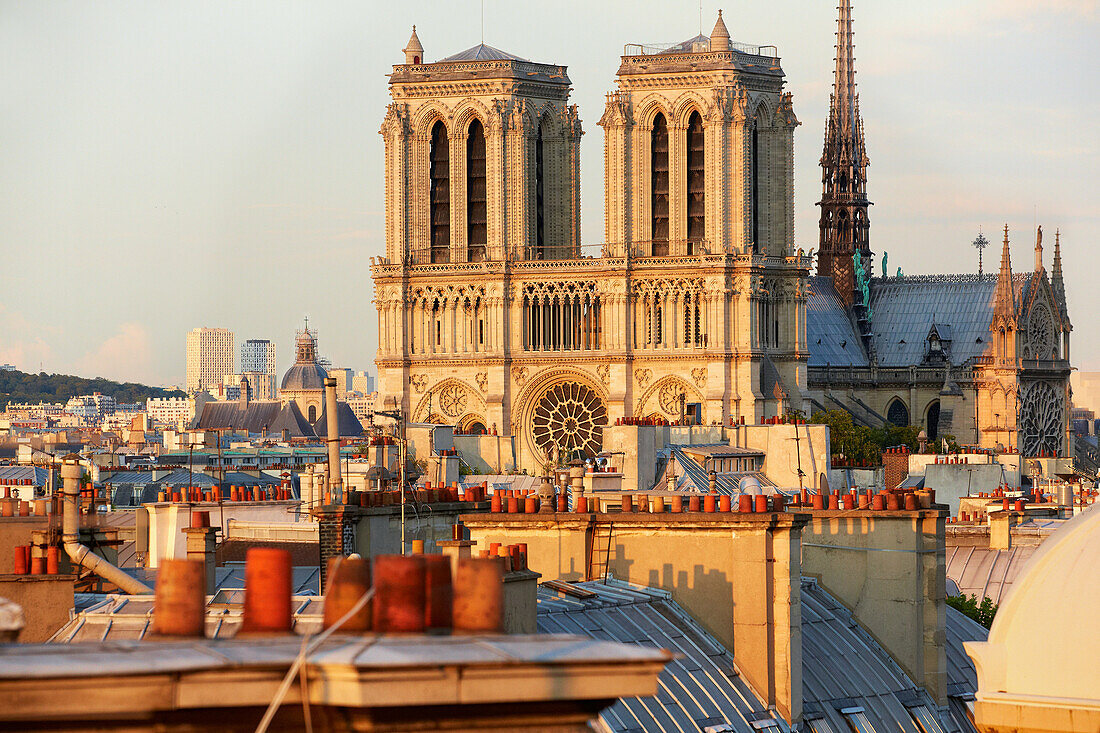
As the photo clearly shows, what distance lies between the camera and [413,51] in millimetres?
124375

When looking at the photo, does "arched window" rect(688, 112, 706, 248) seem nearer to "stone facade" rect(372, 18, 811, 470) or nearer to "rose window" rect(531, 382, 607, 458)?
"stone facade" rect(372, 18, 811, 470)

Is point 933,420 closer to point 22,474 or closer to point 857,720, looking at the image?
point 22,474

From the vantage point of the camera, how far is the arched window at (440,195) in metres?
123

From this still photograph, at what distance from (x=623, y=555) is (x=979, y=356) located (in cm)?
12971

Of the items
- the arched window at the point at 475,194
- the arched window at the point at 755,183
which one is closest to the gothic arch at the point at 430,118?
the arched window at the point at 475,194

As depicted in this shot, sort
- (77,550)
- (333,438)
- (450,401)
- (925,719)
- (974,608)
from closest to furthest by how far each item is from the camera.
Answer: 1. (77,550)
2. (925,719)
3. (333,438)
4. (974,608)
5. (450,401)

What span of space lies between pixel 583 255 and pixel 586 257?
93.9 inches

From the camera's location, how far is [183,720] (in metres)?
9.41

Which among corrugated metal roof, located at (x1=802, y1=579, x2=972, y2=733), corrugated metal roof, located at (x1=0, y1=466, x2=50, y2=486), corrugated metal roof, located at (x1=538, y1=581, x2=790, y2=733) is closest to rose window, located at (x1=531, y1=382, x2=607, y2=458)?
corrugated metal roof, located at (x1=0, y1=466, x2=50, y2=486)

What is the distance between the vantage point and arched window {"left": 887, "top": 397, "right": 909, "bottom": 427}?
15288 cm

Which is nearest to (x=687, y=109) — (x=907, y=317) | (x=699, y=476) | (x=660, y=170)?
(x=660, y=170)

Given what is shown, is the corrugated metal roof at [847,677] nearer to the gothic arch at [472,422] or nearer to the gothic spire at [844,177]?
the gothic arch at [472,422]

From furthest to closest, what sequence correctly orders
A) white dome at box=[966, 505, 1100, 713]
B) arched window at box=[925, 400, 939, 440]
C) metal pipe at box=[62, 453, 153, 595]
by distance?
arched window at box=[925, 400, 939, 440]
metal pipe at box=[62, 453, 153, 595]
white dome at box=[966, 505, 1100, 713]

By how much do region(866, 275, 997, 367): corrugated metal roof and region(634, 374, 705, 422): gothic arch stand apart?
3200 cm
